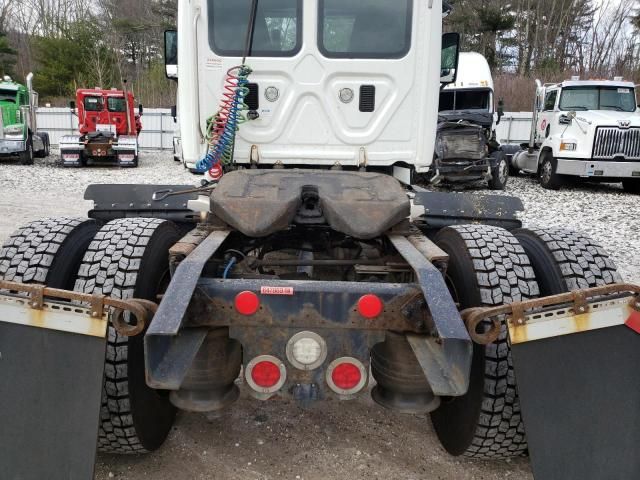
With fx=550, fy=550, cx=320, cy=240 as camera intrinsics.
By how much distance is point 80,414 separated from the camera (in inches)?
80.2

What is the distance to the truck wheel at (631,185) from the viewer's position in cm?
1289

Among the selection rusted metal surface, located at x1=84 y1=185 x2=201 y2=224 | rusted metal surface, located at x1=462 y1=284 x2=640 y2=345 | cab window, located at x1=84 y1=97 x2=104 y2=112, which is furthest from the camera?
cab window, located at x1=84 y1=97 x2=104 y2=112

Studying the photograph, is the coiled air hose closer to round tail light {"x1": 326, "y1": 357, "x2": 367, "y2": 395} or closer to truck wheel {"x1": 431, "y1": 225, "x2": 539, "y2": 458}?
truck wheel {"x1": 431, "y1": 225, "x2": 539, "y2": 458}

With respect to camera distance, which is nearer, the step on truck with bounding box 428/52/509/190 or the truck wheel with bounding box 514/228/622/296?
the truck wheel with bounding box 514/228/622/296

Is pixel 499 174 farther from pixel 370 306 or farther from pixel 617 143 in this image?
pixel 370 306

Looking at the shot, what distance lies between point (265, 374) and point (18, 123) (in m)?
17.1

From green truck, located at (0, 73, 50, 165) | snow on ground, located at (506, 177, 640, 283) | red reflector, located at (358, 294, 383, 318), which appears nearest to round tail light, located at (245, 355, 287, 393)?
red reflector, located at (358, 294, 383, 318)

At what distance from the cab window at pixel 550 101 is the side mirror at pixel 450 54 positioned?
1082 centimetres

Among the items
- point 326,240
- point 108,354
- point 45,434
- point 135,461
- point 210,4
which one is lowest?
point 135,461

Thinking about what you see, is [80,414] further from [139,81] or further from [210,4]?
[139,81]

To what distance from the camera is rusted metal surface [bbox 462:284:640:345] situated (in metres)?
1.94

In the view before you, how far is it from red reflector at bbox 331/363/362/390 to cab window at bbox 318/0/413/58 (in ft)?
8.50

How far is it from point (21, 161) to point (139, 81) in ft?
57.4

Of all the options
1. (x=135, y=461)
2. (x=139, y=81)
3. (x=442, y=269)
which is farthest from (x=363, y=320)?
(x=139, y=81)
